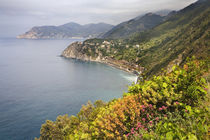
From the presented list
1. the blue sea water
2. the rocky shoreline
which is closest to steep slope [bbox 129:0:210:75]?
the rocky shoreline

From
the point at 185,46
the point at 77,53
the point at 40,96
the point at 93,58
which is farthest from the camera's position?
the point at 77,53

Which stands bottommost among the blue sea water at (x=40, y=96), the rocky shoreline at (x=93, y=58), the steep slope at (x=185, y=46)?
the blue sea water at (x=40, y=96)

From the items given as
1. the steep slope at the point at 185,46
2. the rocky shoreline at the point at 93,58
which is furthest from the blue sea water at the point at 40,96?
the steep slope at the point at 185,46

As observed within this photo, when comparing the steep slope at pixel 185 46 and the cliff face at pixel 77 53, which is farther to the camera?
the cliff face at pixel 77 53

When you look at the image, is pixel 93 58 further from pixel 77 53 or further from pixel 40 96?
pixel 40 96

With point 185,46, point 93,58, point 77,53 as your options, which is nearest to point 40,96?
point 185,46

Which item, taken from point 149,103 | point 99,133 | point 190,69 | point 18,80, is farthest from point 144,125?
point 18,80

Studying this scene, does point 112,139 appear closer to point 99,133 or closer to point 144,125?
point 99,133

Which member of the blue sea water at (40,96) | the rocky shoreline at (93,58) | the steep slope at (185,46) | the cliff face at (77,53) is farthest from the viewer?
the cliff face at (77,53)

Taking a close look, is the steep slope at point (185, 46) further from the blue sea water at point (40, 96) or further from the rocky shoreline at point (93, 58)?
the blue sea water at point (40, 96)

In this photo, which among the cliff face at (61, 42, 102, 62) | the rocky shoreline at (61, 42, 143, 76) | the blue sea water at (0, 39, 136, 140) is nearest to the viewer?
the blue sea water at (0, 39, 136, 140)

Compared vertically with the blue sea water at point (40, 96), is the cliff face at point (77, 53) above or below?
above

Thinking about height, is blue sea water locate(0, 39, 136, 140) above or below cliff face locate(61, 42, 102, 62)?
below

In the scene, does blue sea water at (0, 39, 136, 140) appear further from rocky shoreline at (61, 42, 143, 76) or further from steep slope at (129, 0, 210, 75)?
steep slope at (129, 0, 210, 75)
